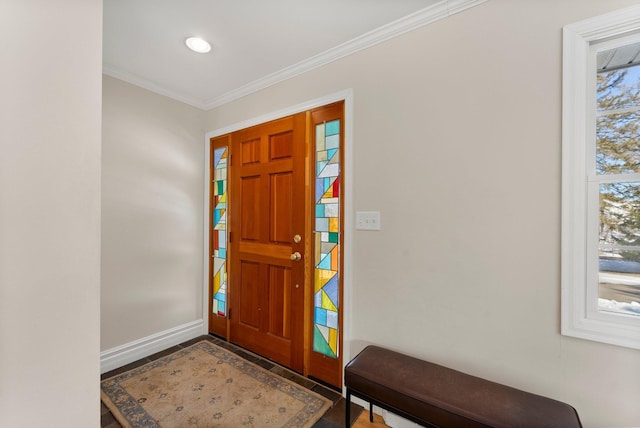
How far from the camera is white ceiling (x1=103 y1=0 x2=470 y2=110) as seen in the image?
1.44 meters

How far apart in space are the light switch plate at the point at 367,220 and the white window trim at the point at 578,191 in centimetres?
88

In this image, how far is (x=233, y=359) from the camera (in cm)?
220

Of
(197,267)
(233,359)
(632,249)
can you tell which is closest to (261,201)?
(197,267)

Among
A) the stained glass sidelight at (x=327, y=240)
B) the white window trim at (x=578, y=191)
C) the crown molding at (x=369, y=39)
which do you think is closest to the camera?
the white window trim at (x=578, y=191)

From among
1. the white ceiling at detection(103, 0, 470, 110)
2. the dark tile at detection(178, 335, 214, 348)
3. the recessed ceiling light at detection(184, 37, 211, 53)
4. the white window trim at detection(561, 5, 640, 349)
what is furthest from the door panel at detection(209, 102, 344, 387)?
the white window trim at detection(561, 5, 640, 349)

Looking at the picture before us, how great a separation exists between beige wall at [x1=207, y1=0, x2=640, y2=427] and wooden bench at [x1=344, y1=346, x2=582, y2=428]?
0.15 m

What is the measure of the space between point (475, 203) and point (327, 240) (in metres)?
0.96

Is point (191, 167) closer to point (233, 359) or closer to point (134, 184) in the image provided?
point (134, 184)

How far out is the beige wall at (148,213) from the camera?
205 cm

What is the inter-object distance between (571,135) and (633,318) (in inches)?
32.1

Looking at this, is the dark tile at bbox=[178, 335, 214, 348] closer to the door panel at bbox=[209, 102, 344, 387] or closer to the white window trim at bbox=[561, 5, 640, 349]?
the door panel at bbox=[209, 102, 344, 387]

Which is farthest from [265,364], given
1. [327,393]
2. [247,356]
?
[327,393]

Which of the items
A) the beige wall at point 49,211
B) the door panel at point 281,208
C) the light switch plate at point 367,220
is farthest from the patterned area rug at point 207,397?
the light switch plate at point 367,220

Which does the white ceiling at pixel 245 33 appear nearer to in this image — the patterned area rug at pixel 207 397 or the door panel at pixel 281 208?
the door panel at pixel 281 208
